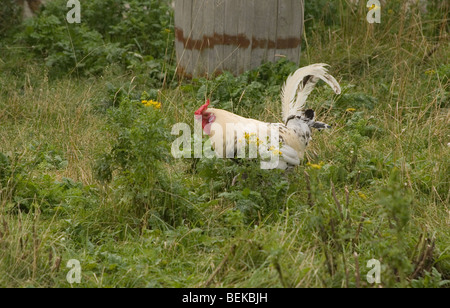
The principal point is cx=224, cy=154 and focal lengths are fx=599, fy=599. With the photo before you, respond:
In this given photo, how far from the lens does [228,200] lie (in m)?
4.04

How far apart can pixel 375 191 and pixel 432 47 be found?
9.17 ft

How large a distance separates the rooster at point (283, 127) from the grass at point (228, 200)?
164 millimetres

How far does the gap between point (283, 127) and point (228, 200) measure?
0.67m

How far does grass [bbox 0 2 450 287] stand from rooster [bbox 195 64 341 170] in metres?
0.16

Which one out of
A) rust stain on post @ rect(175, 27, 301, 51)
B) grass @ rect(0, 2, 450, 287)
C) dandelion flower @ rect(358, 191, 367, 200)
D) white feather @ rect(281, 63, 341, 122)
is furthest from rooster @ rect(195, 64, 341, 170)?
rust stain on post @ rect(175, 27, 301, 51)

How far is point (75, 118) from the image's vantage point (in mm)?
5395

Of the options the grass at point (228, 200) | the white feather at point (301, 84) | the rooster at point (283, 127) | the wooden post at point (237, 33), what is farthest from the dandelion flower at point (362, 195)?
the wooden post at point (237, 33)

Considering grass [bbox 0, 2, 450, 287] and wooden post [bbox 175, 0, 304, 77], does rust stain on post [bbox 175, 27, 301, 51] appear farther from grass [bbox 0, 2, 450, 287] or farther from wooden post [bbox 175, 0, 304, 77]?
grass [bbox 0, 2, 450, 287]

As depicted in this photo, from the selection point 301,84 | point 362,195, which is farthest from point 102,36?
point 362,195

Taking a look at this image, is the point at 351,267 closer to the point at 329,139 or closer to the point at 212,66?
the point at 329,139

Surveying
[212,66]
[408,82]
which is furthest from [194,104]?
[408,82]

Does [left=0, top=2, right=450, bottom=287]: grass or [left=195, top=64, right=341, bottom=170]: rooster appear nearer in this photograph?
[left=0, top=2, right=450, bottom=287]: grass

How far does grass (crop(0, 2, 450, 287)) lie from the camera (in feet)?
10.4

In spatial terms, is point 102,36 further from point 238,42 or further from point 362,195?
point 362,195
